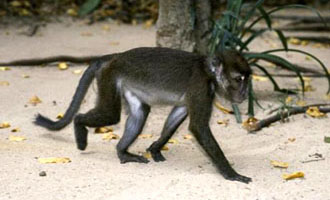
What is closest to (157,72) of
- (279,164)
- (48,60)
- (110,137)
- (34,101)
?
(110,137)

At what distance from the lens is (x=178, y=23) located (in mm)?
6922

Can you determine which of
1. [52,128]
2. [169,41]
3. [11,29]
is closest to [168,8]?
[169,41]

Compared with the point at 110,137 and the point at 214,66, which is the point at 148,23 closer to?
the point at 110,137

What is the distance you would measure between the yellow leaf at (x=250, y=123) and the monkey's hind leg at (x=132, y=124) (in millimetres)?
1236

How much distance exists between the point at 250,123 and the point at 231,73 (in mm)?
1555

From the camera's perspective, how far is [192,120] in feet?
16.8

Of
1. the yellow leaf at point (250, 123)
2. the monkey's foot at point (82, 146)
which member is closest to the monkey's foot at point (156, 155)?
the monkey's foot at point (82, 146)

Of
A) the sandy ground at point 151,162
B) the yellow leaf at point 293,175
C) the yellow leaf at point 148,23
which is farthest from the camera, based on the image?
the yellow leaf at point 148,23

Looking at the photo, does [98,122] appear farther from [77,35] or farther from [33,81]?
[77,35]

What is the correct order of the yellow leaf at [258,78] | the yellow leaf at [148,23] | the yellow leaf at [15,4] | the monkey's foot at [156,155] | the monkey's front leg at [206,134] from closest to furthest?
the monkey's front leg at [206,134], the monkey's foot at [156,155], the yellow leaf at [258,78], the yellow leaf at [148,23], the yellow leaf at [15,4]

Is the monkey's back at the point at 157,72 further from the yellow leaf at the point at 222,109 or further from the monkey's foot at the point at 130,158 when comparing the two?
the yellow leaf at the point at 222,109

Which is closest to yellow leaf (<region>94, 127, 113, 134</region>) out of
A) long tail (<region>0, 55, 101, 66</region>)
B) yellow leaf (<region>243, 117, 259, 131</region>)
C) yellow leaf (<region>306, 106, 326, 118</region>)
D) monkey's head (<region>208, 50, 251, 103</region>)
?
yellow leaf (<region>243, 117, 259, 131</region>)

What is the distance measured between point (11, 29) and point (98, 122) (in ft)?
17.1

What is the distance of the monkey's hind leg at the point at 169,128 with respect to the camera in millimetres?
5539
